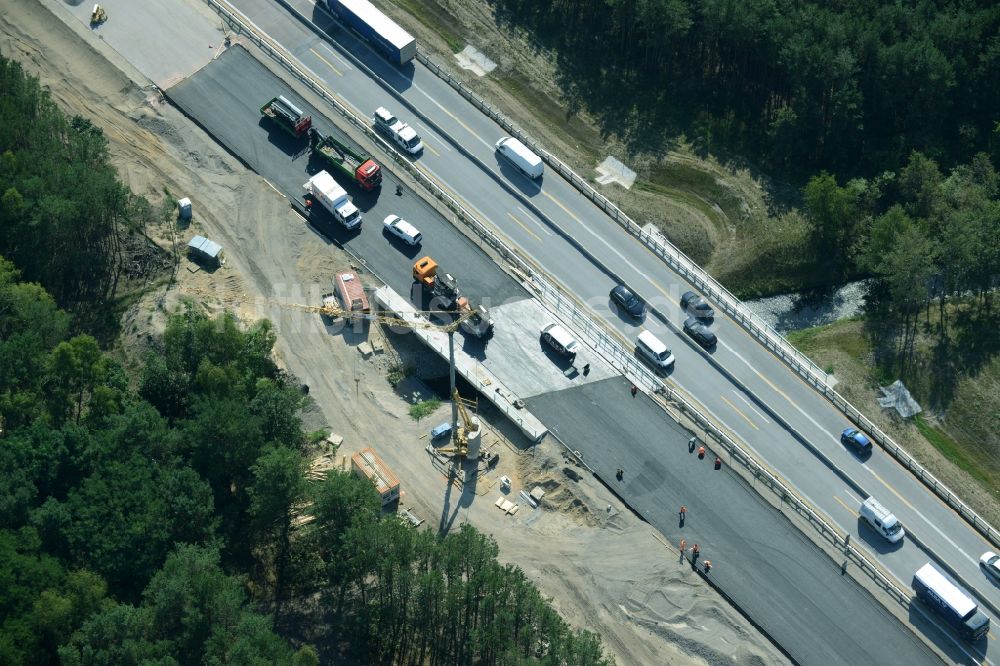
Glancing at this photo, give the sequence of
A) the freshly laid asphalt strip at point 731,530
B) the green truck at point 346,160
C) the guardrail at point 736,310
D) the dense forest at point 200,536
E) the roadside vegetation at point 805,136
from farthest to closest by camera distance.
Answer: the roadside vegetation at point 805,136, the green truck at point 346,160, the guardrail at point 736,310, the freshly laid asphalt strip at point 731,530, the dense forest at point 200,536

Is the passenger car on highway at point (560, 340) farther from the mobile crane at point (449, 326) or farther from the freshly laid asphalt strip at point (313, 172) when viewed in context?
the mobile crane at point (449, 326)

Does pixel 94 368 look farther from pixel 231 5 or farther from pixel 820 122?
pixel 820 122

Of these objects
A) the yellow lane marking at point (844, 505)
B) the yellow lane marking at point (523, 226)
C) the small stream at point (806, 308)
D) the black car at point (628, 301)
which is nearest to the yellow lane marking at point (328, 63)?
the yellow lane marking at point (523, 226)

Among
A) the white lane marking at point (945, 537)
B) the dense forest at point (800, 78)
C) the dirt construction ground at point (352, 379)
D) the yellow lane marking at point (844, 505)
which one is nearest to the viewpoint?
the dirt construction ground at point (352, 379)

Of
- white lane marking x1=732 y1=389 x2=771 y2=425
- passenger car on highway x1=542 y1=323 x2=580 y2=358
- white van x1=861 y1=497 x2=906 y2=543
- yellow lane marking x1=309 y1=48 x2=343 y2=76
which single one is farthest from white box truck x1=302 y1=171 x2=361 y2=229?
white van x1=861 y1=497 x2=906 y2=543

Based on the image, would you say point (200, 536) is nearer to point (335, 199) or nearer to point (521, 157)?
point (335, 199)

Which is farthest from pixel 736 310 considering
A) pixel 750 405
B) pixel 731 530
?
pixel 731 530

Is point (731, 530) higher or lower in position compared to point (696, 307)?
lower
